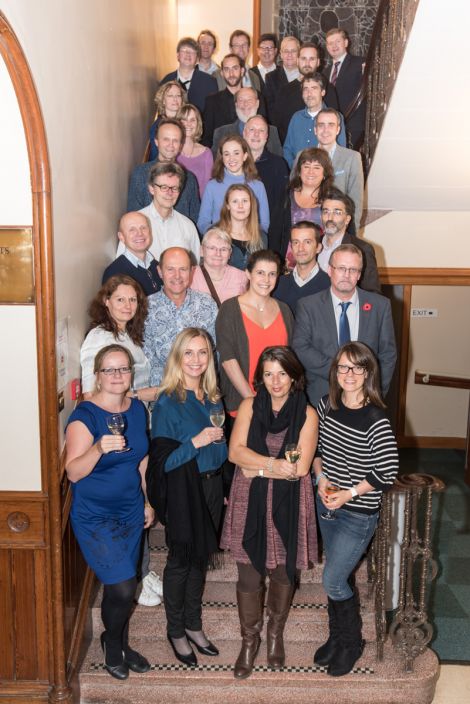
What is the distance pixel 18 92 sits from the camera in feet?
10.0

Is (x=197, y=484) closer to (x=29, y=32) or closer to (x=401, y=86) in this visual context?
(x=29, y=32)

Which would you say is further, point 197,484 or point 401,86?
point 401,86

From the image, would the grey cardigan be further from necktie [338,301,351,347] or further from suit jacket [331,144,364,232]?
suit jacket [331,144,364,232]

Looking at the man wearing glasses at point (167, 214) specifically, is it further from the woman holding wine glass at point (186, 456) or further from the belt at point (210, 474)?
the belt at point (210, 474)

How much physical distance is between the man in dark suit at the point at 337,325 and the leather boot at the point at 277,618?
98 centimetres

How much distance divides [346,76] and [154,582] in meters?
4.48

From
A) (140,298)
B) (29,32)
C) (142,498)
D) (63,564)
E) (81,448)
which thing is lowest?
(63,564)

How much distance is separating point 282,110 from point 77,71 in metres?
2.67

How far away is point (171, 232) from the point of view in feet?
15.1

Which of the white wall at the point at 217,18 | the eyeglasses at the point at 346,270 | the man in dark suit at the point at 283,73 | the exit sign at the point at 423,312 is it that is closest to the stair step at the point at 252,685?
the eyeglasses at the point at 346,270

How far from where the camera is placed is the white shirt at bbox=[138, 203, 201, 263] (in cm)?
456

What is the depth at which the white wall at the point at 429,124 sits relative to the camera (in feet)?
14.4

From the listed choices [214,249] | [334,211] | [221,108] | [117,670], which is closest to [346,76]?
[221,108]

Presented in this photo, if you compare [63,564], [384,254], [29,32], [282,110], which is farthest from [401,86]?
[63,564]
